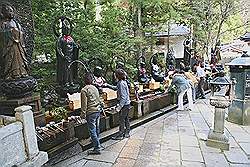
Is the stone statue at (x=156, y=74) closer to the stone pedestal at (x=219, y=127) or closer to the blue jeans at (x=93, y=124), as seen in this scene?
the stone pedestal at (x=219, y=127)

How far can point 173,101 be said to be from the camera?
1214 cm

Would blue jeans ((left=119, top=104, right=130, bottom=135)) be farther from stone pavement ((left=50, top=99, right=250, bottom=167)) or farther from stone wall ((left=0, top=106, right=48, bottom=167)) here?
stone wall ((left=0, top=106, right=48, bottom=167))

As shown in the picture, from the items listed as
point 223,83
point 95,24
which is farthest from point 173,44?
point 223,83

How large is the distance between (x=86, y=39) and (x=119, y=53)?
1828 mm

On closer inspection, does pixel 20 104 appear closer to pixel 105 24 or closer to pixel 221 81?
pixel 221 81

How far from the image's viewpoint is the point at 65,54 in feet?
26.0

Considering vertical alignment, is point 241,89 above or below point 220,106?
above

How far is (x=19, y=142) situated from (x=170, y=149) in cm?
401

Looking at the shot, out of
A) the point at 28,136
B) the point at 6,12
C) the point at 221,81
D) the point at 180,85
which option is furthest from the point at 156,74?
the point at 28,136

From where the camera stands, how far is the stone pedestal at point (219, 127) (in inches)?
280

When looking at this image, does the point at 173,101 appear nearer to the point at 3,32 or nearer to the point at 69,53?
the point at 69,53

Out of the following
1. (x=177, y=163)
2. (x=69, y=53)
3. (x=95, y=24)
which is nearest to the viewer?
(x=177, y=163)

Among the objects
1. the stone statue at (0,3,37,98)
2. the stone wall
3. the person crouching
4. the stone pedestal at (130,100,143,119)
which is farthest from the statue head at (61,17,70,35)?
the person crouching

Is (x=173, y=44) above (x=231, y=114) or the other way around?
above
